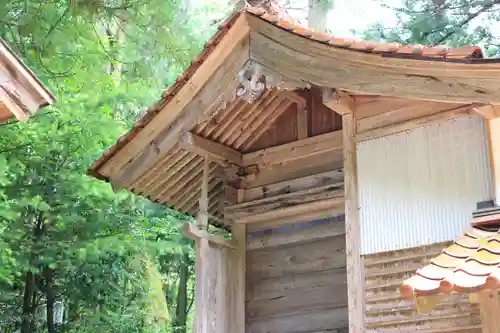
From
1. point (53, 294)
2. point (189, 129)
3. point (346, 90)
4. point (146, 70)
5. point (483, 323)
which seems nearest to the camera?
point (483, 323)

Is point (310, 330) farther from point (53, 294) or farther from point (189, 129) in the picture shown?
point (53, 294)

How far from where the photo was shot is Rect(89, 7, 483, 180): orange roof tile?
486 centimetres

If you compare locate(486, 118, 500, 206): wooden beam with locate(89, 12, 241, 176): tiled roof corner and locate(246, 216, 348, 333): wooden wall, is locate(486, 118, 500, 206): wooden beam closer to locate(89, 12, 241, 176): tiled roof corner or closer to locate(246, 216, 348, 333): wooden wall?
locate(246, 216, 348, 333): wooden wall

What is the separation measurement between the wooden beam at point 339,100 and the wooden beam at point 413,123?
0.28 meters

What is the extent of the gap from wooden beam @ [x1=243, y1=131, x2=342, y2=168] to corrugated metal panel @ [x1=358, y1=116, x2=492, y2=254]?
3.95 ft

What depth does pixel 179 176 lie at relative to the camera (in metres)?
7.60

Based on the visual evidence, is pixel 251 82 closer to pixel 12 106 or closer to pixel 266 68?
pixel 266 68

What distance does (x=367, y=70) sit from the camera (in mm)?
5375

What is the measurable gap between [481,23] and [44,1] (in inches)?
290

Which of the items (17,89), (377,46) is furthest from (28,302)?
(377,46)

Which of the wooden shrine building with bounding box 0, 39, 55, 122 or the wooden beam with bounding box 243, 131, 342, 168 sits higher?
the wooden beam with bounding box 243, 131, 342, 168

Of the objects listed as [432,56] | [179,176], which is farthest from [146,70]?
[432,56]

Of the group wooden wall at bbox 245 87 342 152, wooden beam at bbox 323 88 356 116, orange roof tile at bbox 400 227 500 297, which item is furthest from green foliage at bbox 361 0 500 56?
orange roof tile at bbox 400 227 500 297

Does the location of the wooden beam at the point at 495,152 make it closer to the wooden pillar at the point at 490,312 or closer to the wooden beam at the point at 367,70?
the wooden beam at the point at 367,70
